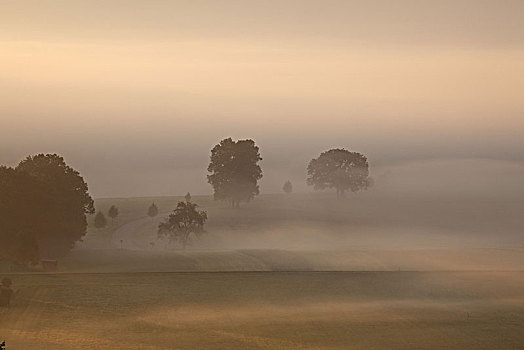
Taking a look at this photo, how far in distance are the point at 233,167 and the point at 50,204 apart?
59610 millimetres

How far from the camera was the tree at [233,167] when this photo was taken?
5531 inches

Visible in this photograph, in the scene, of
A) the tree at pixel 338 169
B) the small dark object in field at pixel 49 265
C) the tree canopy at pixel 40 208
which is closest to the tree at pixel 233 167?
the tree at pixel 338 169

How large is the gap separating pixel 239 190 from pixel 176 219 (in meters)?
38.5

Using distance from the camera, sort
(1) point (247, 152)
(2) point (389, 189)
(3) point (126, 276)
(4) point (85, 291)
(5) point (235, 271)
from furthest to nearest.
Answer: (2) point (389, 189)
(1) point (247, 152)
(5) point (235, 271)
(3) point (126, 276)
(4) point (85, 291)

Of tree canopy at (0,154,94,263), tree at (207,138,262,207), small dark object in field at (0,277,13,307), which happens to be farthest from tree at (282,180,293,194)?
small dark object in field at (0,277,13,307)

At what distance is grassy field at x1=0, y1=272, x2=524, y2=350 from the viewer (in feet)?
161

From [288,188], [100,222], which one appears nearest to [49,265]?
[100,222]

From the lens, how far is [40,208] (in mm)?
83062

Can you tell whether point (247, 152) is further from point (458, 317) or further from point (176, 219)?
point (458, 317)

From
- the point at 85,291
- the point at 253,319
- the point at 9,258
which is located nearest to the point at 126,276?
the point at 85,291

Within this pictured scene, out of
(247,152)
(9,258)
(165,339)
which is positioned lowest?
(165,339)

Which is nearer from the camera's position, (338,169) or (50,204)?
(50,204)

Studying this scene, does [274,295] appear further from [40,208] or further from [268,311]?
[40,208]

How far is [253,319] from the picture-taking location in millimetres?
56062
